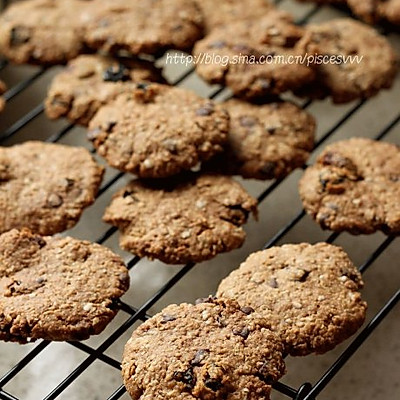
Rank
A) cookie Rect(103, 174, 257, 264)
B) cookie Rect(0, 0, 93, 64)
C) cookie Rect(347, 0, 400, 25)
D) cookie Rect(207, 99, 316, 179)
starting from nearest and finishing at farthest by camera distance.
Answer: cookie Rect(103, 174, 257, 264), cookie Rect(207, 99, 316, 179), cookie Rect(0, 0, 93, 64), cookie Rect(347, 0, 400, 25)

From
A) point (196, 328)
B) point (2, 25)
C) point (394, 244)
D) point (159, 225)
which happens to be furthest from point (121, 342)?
point (2, 25)

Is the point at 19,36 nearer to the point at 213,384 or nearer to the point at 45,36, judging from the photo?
the point at 45,36

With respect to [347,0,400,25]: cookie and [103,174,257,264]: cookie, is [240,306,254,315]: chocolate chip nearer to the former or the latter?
[103,174,257,264]: cookie

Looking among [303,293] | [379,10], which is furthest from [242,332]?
[379,10]

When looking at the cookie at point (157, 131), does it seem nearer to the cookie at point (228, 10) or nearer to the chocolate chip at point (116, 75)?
the chocolate chip at point (116, 75)

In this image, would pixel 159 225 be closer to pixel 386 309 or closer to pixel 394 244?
pixel 386 309

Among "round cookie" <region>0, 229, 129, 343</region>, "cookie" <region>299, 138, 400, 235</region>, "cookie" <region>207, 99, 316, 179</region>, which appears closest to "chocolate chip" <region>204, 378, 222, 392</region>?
"round cookie" <region>0, 229, 129, 343</region>
